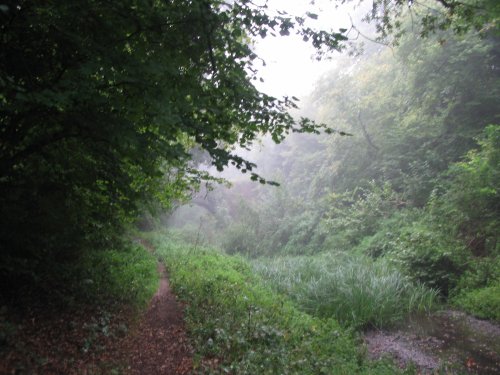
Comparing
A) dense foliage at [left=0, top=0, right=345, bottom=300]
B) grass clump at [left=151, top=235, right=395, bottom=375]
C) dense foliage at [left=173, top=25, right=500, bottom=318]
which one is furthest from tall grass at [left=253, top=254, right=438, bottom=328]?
dense foliage at [left=0, top=0, right=345, bottom=300]

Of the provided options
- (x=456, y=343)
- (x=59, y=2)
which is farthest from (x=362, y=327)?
(x=59, y=2)

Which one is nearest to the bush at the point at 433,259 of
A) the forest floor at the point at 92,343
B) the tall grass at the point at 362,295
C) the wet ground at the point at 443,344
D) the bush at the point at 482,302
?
the tall grass at the point at 362,295

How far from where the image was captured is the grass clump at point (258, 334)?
5145 mm

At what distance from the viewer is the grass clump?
16.9ft

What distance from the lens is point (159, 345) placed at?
211 inches

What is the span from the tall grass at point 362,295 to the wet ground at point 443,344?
34 cm

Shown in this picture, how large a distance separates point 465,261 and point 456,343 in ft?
12.0

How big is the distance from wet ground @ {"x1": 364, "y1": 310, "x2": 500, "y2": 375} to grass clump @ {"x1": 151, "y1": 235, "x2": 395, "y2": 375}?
0.70 m

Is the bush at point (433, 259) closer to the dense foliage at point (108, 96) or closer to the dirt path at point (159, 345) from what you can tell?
the dirt path at point (159, 345)

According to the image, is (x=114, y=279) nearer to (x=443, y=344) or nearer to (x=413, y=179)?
(x=443, y=344)

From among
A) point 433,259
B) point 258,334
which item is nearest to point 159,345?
point 258,334

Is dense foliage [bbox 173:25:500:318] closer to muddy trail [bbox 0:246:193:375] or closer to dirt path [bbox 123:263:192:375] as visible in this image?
dirt path [bbox 123:263:192:375]

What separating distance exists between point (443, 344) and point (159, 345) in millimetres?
5323

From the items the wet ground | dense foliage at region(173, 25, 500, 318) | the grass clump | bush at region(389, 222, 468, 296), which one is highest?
dense foliage at region(173, 25, 500, 318)
